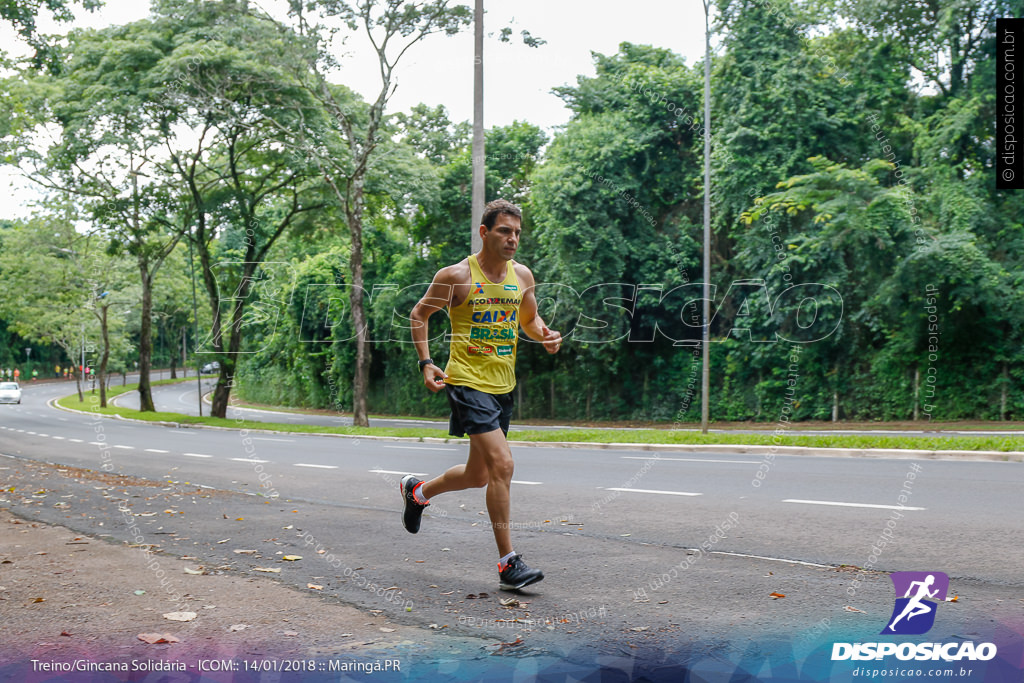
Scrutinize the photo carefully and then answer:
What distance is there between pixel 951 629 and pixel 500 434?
2402 mm

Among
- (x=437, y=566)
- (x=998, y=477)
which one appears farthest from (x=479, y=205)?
(x=437, y=566)

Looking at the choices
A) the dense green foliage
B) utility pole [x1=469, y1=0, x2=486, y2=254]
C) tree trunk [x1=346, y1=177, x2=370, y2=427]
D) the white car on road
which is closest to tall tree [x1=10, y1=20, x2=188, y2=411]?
the dense green foliage

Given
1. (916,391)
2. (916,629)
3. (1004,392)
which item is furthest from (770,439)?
(916,629)

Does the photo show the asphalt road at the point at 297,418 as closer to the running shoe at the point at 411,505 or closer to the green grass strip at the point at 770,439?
the green grass strip at the point at 770,439

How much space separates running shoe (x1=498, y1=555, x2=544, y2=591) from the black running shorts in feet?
2.40

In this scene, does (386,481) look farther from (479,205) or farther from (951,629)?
(951,629)

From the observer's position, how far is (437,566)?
5398 millimetres

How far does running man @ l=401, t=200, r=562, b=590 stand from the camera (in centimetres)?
487

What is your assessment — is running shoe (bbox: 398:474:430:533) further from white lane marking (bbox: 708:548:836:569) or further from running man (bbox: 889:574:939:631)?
running man (bbox: 889:574:939:631)

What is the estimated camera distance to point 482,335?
4.96 m

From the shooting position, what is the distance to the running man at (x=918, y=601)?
416 centimetres

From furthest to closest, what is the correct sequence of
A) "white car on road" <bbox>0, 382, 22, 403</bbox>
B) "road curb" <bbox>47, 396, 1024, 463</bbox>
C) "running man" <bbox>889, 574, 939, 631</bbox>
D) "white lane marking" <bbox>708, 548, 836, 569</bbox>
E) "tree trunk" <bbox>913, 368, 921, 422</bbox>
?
"white car on road" <bbox>0, 382, 22, 403</bbox> < "tree trunk" <bbox>913, 368, 921, 422</bbox> < "road curb" <bbox>47, 396, 1024, 463</bbox> < "white lane marking" <bbox>708, 548, 836, 569</bbox> < "running man" <bbox>889, 574, 939, 631</bbox>

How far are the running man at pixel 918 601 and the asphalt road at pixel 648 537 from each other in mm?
112

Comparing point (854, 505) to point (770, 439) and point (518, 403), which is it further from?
point (518, 403)
